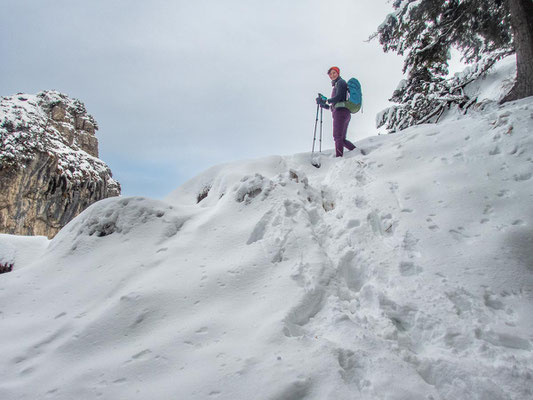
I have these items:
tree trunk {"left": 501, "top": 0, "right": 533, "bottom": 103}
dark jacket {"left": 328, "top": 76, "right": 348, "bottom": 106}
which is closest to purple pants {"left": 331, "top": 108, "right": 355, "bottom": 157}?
dark jacket {"left": 328, "top": 76, "right": 348, "bottom": 106}

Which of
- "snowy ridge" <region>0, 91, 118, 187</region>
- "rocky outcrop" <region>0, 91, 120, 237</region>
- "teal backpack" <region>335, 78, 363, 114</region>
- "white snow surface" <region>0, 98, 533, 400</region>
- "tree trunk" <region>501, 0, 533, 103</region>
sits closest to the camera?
"white snow surface" <region>0, 98, 533, 400</region>

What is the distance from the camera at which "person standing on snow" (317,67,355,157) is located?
733 cm

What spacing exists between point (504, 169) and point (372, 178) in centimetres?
178

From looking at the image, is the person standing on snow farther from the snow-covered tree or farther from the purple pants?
the snow-covered tree

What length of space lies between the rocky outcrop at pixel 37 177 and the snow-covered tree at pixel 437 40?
2955 cm

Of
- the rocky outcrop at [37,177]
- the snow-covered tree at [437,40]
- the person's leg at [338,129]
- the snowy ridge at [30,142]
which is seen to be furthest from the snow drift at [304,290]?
the snowy ridge at [30,142]

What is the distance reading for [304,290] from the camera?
2998 millimetres

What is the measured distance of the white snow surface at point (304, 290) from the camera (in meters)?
2.11

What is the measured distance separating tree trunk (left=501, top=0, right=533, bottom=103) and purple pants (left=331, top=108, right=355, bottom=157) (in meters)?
3.61

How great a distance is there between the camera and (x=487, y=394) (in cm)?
185

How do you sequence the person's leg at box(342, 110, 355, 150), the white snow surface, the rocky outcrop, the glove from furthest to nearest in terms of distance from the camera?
the rocky outcrop < the glove < the person's leg at box(342, 110, 355, 150) < the white snow surface

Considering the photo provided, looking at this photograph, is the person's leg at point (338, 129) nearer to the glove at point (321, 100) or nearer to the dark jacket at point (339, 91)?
the dark jacket at point (339, 91)

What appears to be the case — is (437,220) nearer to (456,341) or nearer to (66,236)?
(456,341)

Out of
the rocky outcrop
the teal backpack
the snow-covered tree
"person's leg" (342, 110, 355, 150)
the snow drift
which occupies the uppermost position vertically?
the rocky outcrop
